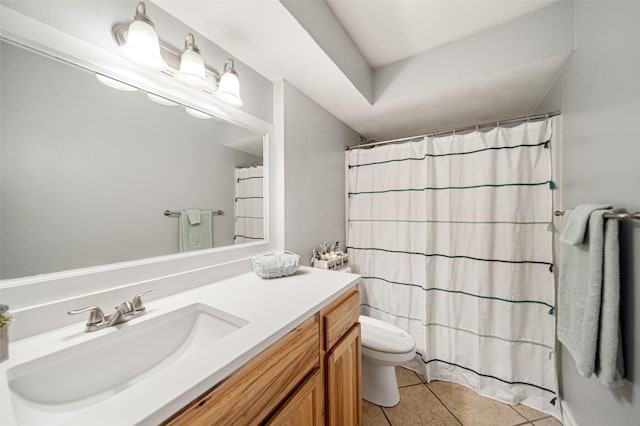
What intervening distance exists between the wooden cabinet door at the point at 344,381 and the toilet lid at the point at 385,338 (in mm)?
291

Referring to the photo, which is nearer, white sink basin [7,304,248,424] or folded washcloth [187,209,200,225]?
white sink basin [7,304,248,424]

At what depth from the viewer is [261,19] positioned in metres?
1.08

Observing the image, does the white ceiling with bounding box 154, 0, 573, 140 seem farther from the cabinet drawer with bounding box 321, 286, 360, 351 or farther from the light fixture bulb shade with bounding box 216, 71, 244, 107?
the cabinet drawer with bounding box 321, 286, 360, 351

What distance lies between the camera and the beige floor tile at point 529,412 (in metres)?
1.40

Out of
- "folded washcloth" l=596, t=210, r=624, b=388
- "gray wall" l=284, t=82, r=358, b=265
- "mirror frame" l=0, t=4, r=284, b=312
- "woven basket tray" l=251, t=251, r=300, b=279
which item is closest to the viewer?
"mirror frame" l=0, t=4, r=284, b=312

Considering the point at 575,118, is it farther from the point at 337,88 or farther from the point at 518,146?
the point at 337,88

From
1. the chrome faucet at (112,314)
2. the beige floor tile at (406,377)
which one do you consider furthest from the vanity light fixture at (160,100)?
the beige floor tile at (406,377)

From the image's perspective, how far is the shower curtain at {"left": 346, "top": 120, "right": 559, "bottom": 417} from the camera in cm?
149

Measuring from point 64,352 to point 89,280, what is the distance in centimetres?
26


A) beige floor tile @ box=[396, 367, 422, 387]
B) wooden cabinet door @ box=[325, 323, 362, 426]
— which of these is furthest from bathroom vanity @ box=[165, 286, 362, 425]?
beige floor tile @ box=[396, 367, 422, 387]

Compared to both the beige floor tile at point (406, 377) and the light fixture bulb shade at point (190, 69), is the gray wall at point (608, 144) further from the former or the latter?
the light fixture bulb shade at point (190, 69)

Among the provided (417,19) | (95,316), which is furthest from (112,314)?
(417,19)

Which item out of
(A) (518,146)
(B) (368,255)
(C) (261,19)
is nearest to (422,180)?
(A) (518,146)

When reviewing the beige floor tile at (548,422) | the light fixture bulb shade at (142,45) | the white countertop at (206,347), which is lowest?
the beige floor tile at (548,422)
